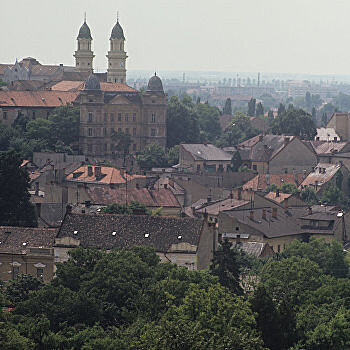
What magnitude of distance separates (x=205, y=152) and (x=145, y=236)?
63526 millimetres

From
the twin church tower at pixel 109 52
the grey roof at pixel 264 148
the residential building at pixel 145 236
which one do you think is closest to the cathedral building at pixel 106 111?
the grey roof at pixel 264 148

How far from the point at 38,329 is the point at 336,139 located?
96.3 m

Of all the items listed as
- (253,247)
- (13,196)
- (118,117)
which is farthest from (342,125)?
(13,196)

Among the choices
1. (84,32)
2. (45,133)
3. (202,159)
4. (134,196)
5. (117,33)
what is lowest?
(202,159)

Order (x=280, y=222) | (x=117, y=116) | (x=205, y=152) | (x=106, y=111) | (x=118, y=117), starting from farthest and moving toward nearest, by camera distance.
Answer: (x=118, y=117) → (x=117, y=116) → (x=106, y=111) → (x=205, y=152) → (x=280, y=222)

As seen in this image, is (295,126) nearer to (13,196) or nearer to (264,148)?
(264,148)

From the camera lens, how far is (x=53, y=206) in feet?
283

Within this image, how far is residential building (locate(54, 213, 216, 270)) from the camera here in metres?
67.2

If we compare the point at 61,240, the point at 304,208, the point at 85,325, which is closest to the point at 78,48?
the point at 304,208

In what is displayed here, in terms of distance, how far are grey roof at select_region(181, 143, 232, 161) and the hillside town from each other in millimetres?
255

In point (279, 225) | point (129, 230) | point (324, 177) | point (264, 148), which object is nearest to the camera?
point (129, 230)

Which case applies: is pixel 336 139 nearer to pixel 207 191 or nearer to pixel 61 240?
pixel 207 191

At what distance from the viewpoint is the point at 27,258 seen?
68438 mm

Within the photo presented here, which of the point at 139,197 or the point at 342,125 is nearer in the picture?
the point at 139,197
